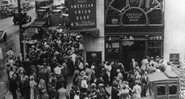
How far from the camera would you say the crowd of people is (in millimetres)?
21688

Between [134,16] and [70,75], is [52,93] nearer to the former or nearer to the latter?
[70,75]

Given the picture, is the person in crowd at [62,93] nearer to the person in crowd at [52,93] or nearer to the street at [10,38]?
the person in crowd at [52,93]

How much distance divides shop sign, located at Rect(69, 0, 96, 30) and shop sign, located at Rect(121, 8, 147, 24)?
130 inches

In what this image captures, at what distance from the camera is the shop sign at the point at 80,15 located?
27.0 m

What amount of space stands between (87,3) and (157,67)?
674 centimetres

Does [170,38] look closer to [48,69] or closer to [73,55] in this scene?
[73,55]

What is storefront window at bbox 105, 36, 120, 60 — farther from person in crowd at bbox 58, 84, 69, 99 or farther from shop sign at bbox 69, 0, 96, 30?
person in crowd at bbox 58, 84, 69, 99

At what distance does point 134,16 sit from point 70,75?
656cm

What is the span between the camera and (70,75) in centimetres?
2911

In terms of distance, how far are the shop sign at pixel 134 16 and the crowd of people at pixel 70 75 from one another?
311 cm

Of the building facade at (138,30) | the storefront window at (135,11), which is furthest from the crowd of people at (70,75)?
the storefront window at (135,11)

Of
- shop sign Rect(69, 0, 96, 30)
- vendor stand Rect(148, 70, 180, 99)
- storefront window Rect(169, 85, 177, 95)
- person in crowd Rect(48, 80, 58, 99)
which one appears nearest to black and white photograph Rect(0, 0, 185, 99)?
shop sign Rect(69, 0, 96, 30)

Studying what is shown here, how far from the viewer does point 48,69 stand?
24828mm

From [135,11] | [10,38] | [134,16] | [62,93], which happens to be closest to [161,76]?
[62,93]
